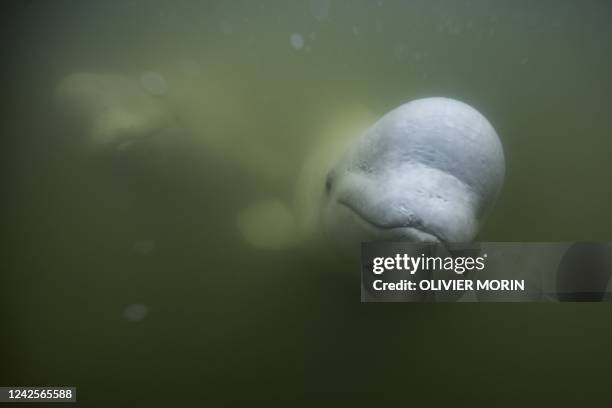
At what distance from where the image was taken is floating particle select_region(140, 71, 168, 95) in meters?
1.22

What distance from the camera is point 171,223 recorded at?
4.02 ft

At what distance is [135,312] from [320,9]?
3.09 feet

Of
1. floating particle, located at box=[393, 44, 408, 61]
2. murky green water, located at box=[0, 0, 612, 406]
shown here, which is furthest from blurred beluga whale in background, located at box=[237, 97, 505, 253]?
floating particle, located at box=[393, 44, 408, 61]

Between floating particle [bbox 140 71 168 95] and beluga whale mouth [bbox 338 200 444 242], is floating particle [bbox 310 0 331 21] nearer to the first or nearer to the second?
floating particle [bbox 140 71 168 95]

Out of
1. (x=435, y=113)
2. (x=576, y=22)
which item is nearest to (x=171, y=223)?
(x=435, y=113)

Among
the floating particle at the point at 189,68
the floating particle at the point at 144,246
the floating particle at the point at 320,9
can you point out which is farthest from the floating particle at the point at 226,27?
the floating particle at the point at 144,246

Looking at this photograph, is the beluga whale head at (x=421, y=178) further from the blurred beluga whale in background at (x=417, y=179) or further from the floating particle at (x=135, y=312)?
the floating particle at (x=135, y=312)

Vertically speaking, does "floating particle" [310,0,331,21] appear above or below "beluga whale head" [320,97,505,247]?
above

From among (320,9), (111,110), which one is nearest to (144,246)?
(111,110)

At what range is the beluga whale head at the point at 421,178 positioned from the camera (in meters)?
0.92

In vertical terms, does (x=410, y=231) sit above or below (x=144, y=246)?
below

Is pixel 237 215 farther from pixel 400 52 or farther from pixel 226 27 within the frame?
pixel 400 52

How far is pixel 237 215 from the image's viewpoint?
3.99 feet

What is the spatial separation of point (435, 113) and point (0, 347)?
1.21 m
